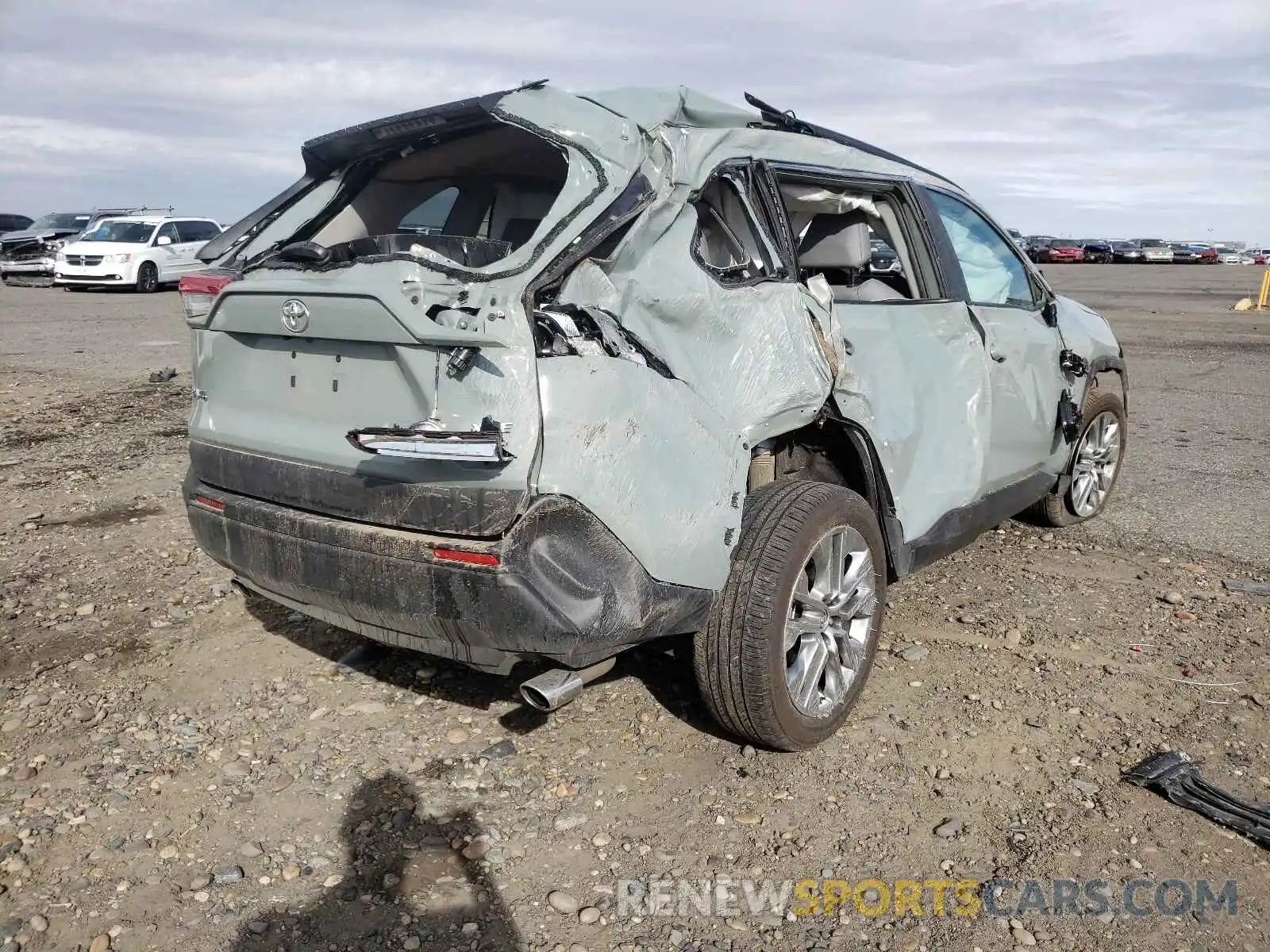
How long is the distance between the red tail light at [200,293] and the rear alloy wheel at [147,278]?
2141 cm

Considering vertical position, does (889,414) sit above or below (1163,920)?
above

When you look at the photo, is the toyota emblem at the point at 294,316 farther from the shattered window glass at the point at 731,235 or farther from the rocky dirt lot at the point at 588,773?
the rocky dirt lot at the point at 588,773

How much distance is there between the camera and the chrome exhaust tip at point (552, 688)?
2770mm

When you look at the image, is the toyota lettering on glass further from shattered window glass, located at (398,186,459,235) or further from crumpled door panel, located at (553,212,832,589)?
shattered window glass, located at (398,186,459,235)

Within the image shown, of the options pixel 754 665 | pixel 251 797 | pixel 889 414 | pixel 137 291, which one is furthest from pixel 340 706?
pixel 137 291

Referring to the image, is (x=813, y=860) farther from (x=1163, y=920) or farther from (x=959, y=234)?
(x=959, y=234)

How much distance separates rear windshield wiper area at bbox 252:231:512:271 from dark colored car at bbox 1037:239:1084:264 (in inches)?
2073

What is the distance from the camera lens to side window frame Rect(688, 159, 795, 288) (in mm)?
3195

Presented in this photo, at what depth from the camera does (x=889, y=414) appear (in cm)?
360

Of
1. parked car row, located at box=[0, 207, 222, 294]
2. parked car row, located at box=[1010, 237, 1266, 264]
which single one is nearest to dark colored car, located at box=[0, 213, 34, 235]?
parked car row, located at box=[0, 207, 222, 294]

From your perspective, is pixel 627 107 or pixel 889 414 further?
pixel 889 414

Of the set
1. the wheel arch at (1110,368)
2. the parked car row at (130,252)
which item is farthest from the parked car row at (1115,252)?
the wheel arch at (1110,368)

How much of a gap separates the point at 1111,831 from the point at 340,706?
2.54m

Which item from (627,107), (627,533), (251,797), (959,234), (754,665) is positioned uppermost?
(627,107)
